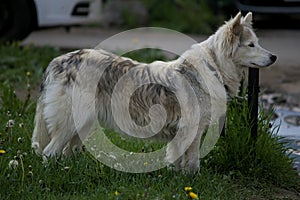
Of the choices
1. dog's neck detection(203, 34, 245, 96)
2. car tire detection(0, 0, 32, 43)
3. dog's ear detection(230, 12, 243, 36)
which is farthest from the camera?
car tire detection(0, 0, 32, 43)

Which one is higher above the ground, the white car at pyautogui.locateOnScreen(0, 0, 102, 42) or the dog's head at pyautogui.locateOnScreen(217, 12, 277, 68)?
the dog's head at pyautogui.locateOnScreen(217, 12, 277, 68)

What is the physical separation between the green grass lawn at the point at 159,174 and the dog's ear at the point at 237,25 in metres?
0.65

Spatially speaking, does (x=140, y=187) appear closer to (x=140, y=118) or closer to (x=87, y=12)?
(x=140, y=118)

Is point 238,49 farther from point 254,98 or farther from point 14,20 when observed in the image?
point 14,20

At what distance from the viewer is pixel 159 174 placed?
17.0 feet

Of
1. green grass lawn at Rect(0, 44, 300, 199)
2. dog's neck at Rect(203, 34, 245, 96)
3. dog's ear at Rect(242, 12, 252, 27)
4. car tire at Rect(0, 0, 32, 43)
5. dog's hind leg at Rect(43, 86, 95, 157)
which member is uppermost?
dog's ear at Rect(242, 12, 252, 27)

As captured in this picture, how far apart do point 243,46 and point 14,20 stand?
519 cm

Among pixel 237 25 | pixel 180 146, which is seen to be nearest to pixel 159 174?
pixel 180 146

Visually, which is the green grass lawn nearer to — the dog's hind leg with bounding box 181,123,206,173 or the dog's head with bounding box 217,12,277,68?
the dog's hind leg with bounding box 181,123,206,173

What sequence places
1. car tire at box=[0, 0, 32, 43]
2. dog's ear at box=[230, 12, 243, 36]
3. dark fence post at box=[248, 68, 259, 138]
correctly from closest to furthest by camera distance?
dog's ear at box=[230, 12, 243, 36] → dark fence post at box=[248, 68, 259, 138] → car tire at box=[0, 0, 32, 43]

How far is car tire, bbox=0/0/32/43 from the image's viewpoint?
375 inches

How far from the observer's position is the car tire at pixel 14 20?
9.52 metres

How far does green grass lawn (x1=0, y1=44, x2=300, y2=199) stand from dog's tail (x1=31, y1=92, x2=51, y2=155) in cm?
8

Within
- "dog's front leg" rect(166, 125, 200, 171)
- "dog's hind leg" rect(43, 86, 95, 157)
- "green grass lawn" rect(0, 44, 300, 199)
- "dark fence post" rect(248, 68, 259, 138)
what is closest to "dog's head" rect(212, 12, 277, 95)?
"dark fence post" rect(248, 68, 259, 138)
